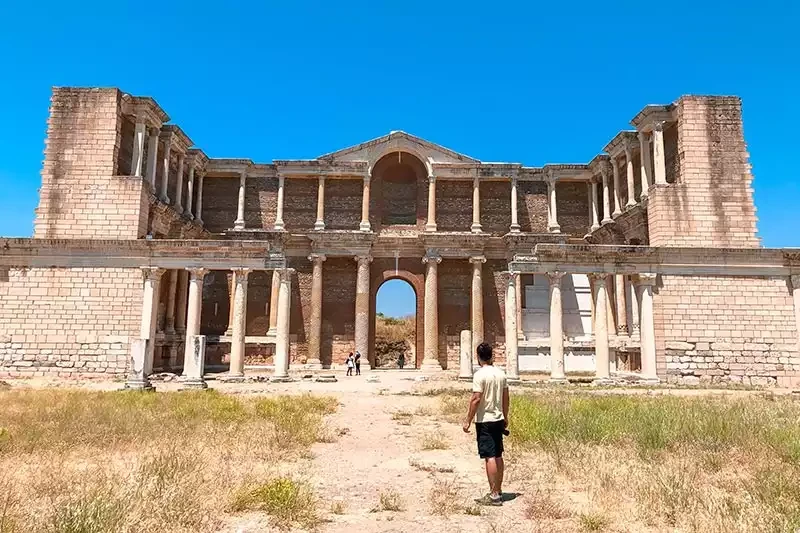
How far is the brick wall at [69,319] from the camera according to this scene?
2069 centimetres

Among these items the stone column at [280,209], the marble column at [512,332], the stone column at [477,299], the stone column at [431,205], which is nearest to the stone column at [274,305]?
the stone column at [280,209]

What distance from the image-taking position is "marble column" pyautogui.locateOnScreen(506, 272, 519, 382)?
2056 cm

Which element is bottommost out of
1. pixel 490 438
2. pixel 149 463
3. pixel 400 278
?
pixel 149 463

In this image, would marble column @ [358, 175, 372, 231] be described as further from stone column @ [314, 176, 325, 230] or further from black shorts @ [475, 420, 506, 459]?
black shorts @ [475, 420, 506, 459]

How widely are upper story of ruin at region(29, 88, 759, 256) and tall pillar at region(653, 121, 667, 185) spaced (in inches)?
2.0

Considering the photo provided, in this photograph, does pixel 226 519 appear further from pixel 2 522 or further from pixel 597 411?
pixel 597 411

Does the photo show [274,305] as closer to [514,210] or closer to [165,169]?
[165,169]

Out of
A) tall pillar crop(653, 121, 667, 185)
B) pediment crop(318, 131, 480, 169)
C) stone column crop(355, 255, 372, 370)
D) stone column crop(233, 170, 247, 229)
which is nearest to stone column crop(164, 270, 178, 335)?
stone column crop(233, 170, 247, 229)

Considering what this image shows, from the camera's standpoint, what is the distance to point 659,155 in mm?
23312

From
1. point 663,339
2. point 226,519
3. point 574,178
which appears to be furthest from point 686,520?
point 574,178

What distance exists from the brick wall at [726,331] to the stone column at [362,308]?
13.6 m

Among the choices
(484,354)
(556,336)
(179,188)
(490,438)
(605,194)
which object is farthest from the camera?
(605,194)

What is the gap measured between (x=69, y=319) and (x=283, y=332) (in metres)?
8.21

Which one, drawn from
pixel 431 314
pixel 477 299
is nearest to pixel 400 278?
pixel 431 314
